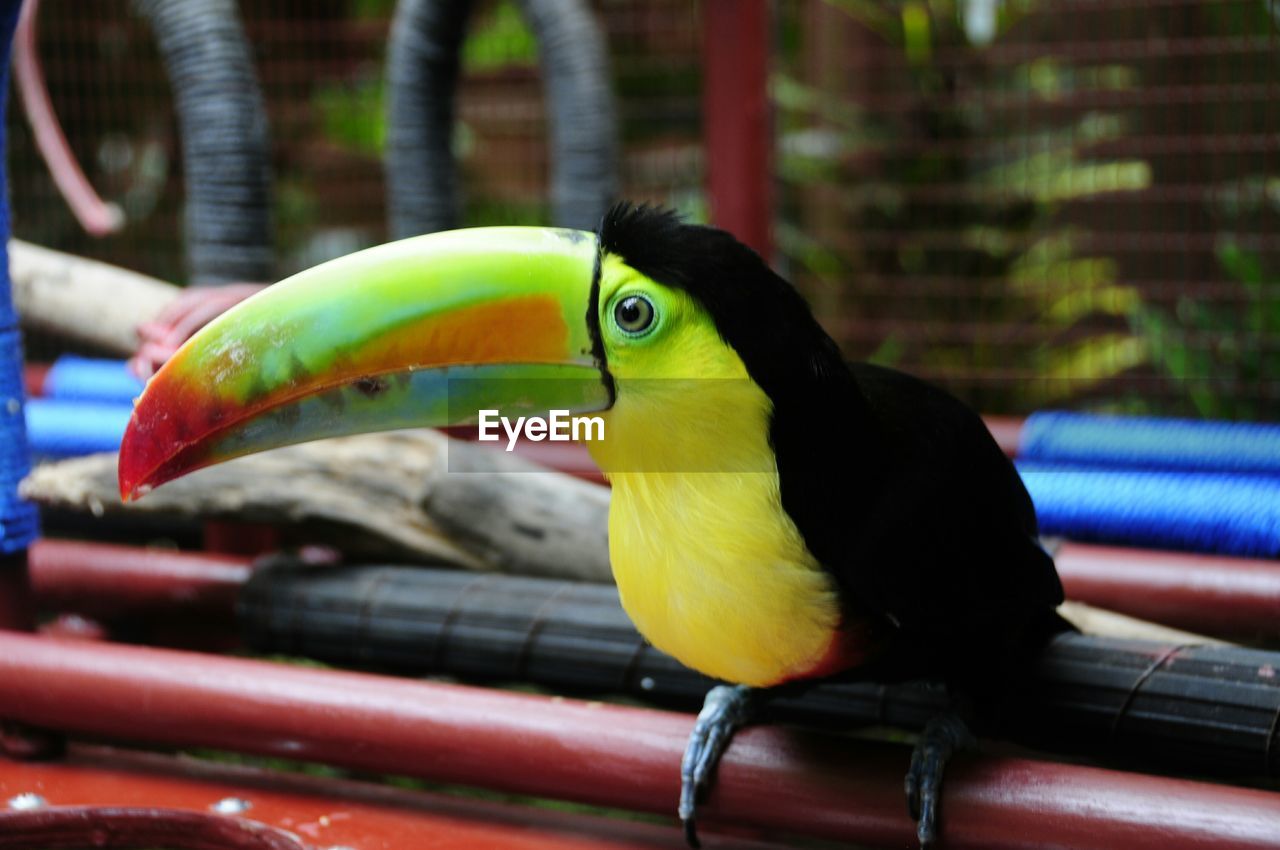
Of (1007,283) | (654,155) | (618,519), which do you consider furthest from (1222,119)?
(618,519)

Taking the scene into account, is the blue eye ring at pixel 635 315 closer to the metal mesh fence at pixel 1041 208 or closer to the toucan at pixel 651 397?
the toucan at pixel 651 397

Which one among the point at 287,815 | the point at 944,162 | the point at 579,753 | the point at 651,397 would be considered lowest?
the point at 287,815

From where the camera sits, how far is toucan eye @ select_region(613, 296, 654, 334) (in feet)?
3.40

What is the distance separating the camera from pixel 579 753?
1.27m

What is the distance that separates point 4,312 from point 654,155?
305cm

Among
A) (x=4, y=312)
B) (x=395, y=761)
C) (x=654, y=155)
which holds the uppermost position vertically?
(x=654, y=155)

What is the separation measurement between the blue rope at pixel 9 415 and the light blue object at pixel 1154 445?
59.5 inches

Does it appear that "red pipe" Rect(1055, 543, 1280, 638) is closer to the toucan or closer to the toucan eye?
the toucan

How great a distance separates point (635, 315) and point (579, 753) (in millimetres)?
459

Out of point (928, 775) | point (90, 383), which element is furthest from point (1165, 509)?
point (90, 383)

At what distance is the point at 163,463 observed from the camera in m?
1.08

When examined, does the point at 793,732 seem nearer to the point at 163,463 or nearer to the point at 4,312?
the point at 163,463

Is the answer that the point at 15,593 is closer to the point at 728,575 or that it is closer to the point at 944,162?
the point at 728,575

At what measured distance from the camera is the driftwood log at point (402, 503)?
1.84 meters
